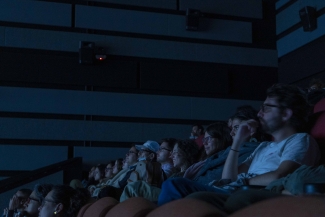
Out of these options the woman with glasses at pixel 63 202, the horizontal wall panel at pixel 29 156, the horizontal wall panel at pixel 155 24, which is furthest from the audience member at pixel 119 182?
the horizontal wall panel at pixel 155 24

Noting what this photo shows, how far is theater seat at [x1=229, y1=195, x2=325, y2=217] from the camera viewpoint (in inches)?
17.0

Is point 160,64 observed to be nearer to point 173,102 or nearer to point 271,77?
point 173,102

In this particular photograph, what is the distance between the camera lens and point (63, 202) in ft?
6.86

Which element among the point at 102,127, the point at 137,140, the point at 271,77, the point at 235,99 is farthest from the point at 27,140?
the point at 271,77

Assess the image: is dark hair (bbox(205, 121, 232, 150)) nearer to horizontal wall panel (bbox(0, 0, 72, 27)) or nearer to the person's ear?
the person's ear

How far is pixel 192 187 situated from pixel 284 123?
2.17 feet

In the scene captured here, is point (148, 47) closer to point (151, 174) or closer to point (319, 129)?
point (151, 174)

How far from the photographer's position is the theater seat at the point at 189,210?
25.3 inches

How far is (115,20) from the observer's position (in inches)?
173

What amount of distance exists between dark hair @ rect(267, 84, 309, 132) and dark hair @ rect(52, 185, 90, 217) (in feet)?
3.50

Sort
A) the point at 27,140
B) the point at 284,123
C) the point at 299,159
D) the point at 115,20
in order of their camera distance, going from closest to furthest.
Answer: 1. the point at 299,159
2. the point at 284,123
3. the point at 27,140
4. the point at 115,20

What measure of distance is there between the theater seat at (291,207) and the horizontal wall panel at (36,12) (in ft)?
13.3

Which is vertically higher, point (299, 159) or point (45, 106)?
point (45, 106)

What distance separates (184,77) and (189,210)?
385cm
